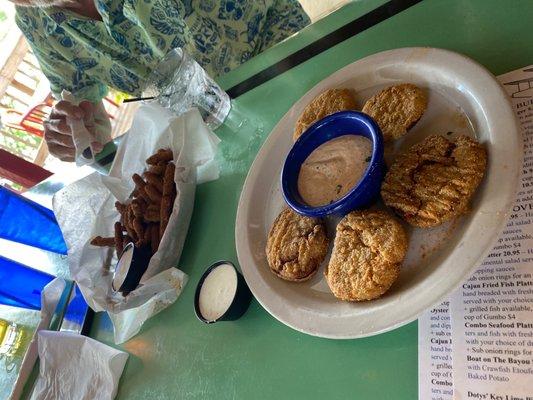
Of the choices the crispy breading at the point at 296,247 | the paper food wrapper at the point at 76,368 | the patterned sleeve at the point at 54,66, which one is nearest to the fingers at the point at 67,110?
the patterned sleeve at the point at 54,66

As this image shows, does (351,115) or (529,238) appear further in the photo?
(351,115)

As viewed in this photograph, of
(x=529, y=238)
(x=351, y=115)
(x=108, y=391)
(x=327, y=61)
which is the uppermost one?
(x=327, y=61)

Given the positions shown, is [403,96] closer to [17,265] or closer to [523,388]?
[523,388]

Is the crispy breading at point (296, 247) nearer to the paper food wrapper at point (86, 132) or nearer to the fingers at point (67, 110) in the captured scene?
the paper food wrapper at point (86, 132)

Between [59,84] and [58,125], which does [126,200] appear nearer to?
[58,125]

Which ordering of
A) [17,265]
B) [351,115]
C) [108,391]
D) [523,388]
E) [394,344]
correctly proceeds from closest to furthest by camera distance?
1. [523,388]
2. [394,344]
3. [351,115]
4. [108,391]
5. [17,265]

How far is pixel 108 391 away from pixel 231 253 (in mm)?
636

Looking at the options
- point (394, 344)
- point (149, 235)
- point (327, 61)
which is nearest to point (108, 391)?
point (149, 235)

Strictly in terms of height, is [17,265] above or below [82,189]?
below

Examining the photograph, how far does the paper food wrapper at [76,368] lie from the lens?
54.5 inches

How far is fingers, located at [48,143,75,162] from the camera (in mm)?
2188

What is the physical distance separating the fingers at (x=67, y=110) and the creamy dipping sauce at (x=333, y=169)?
4.94 feet

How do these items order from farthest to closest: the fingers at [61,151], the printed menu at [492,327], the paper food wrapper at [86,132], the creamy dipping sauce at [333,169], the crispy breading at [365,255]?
the fingers at [61,151], the paper food wrapper at [86,132], the creamy dipping sauce at [333,169], the crispy breading at [365,255], the printed menu at [492,327]

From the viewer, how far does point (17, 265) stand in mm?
1898
